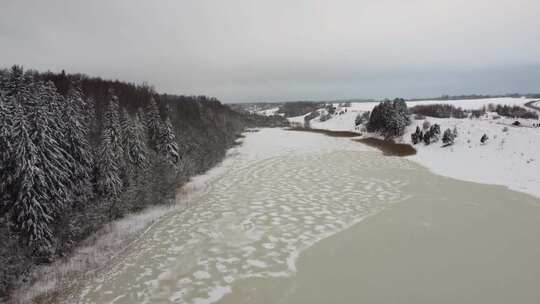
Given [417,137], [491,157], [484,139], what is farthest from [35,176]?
[417,137]

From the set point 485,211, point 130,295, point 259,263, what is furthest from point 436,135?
point 130,295

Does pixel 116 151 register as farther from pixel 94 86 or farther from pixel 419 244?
pixel 94 86

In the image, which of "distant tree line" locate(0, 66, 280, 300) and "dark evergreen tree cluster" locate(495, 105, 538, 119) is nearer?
"distant tree line" locate(0, 66, 280, 300)

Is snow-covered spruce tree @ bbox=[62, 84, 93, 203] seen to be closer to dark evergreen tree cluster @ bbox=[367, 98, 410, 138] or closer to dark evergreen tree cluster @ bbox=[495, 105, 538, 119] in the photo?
dark evergreen tree cluster @ bbox=[367, 98, 410, 138]

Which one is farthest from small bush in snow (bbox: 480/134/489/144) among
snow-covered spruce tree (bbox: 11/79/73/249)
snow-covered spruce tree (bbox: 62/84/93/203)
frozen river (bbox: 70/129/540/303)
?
snow-covered spruce tree (bbox: 11/79/73/249)

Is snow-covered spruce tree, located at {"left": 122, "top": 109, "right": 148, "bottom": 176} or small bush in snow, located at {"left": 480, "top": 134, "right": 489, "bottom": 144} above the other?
snow-covered spruce tree, located at {"left": 122, "top": 109, "right": 148, "bottom": 176}

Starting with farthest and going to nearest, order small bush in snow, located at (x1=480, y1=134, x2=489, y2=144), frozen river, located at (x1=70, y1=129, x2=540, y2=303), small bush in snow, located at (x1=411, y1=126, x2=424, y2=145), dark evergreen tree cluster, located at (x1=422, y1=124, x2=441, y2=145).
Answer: small bush in snow, located at (x1=411, y1=126, x2=424, y2=145), dark evergreen tree cluster, located at (x1=422, y1=124, x2=441, y2=145), small bush in snow, located at (x1=480, y1=134, x2=489, y2=144), frozen river, located at (x1=70, y1=129, x2=540, y2=303)
